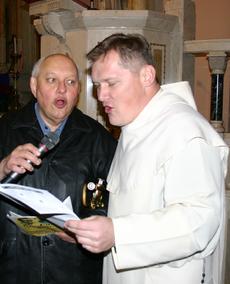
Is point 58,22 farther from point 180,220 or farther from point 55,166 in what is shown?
point 180,220

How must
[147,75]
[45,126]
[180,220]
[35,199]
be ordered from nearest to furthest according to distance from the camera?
[180,220]
[35,199]
[147,75]
[45,126]

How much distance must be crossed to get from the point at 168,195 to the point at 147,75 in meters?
0.53

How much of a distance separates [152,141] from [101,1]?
284 cm

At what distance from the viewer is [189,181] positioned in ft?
4.99

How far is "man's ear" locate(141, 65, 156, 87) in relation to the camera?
69.6 inches

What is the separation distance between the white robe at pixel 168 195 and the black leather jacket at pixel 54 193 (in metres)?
0.39

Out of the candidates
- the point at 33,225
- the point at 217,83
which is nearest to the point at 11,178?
the point at 33,225

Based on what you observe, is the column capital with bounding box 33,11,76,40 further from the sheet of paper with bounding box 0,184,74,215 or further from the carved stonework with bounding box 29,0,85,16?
the sheet of paper with bounding box 0,184,74,215

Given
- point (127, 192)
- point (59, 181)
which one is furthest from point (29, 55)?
point (127, 192)

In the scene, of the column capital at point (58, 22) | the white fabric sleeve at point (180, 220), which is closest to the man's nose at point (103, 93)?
the white fabric sleeve at point (180, 220)

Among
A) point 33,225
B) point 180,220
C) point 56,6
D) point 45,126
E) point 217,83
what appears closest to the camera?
point 180,220

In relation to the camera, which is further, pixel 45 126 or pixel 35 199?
pixel 45 126

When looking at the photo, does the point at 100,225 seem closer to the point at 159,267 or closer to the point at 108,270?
the point at 159,267

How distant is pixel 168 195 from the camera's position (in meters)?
1.58
